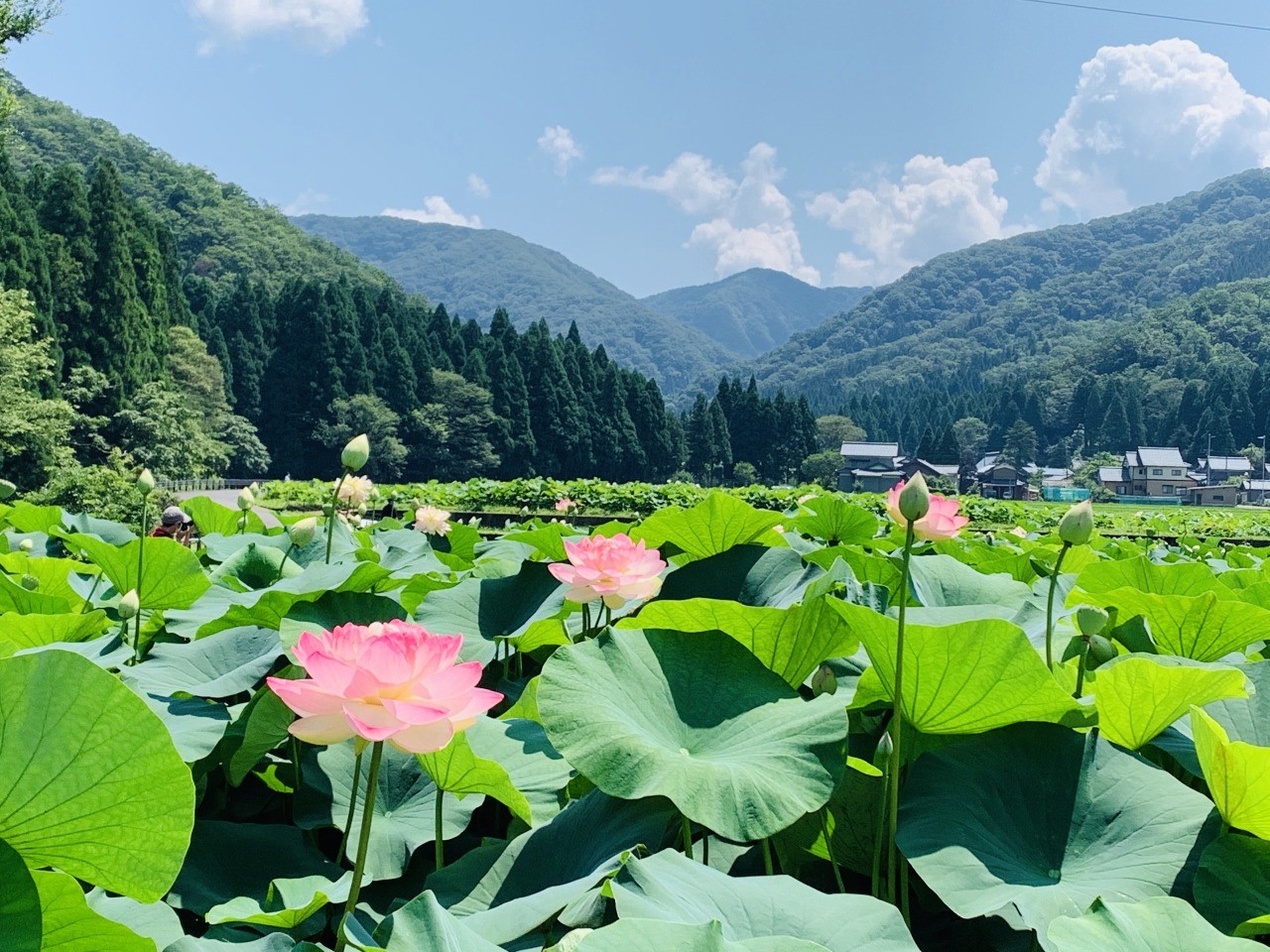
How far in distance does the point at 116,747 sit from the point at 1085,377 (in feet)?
293

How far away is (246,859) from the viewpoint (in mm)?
767

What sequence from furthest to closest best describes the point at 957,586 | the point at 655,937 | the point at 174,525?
the point at 174,525, the point at 957,586, the point at 655,937

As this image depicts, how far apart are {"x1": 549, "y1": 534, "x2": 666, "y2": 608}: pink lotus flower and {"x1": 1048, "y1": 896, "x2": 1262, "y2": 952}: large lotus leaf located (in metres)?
0.49

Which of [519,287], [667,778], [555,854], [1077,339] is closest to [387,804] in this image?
[555,854]

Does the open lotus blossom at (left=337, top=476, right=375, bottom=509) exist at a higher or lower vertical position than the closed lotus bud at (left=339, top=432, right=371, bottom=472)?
lower

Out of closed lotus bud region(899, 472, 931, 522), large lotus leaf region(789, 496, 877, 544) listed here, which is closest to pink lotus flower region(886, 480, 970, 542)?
closed lotus bud region(899, 472, 931, 522)

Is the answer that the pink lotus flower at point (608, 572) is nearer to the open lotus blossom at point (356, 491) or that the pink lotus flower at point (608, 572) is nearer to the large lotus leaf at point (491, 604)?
the large lotus leaf at point (491, 604)

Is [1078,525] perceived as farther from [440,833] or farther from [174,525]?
[174,525]

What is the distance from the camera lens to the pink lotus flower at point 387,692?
53 cm

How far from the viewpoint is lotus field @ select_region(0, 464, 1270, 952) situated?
487 millimetres

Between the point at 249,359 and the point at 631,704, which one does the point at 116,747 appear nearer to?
the point at 631,704

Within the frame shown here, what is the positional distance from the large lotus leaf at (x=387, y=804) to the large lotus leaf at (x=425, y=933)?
10.0 inches

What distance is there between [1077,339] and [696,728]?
395 ft

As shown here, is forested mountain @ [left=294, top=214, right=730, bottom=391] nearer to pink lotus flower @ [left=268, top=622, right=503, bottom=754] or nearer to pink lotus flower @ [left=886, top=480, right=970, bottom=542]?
pink lotus flower @ [left=886, top=480, right=970, bottom=542]
